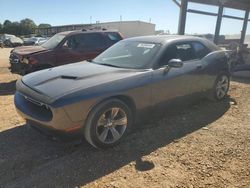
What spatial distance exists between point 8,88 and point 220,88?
602 centimetres

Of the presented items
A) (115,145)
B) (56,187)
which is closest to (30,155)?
(56,187)

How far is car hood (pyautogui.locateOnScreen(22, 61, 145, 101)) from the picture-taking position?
3859 mm

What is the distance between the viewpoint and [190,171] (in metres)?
3.67

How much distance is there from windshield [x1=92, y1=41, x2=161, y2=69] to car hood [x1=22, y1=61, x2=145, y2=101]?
263 mm

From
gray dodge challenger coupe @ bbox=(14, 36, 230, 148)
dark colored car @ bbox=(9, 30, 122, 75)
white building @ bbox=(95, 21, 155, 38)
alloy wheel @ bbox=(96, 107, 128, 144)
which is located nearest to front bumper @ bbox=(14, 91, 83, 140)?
gray dodge challenger coupe @ bbox=(14, 36, 230, 148)

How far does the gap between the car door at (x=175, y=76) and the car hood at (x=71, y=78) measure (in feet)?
1.55

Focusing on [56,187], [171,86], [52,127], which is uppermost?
[171,86]

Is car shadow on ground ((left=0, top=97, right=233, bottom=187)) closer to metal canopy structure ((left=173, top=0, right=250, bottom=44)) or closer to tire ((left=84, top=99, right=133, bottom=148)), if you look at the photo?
tire ((left=84, top=99, right=133, bottom=148))

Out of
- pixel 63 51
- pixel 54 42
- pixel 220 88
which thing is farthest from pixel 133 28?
pixel 220 88

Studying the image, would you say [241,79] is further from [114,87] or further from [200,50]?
[114,87]

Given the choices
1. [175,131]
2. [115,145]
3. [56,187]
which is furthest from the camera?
[175,131]

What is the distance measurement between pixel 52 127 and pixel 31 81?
41.5 inches

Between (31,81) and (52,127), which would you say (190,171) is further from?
(31,81)

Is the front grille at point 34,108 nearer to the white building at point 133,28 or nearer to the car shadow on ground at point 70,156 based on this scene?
the car shadow on ground at point 70,156
